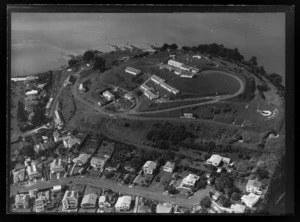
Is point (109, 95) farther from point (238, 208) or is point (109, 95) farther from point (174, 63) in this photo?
point (238, 208)

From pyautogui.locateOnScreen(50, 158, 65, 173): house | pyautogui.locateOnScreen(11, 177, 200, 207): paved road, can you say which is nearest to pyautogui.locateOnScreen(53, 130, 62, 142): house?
pyautogui.locateOnScreen(50, 158, 65, 173): house

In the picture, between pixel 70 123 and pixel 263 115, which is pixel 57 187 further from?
pixel 263 115

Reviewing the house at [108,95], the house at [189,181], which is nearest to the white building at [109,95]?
the house at [108,95]

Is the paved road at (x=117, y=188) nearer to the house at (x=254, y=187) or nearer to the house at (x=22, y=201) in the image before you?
the house at (x=22, y=201)

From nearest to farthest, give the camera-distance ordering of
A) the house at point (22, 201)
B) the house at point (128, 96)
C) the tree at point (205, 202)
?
the tree at point (205, 202), the house at point (22, 201), the house at point (128, 96)

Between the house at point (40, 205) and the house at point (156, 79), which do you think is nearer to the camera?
the house at point (40, 205)

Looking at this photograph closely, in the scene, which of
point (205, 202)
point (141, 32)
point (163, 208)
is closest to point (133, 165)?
point (163, 208)
